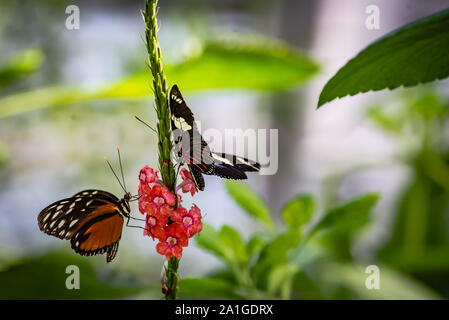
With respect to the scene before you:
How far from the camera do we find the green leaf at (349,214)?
0.35 meters

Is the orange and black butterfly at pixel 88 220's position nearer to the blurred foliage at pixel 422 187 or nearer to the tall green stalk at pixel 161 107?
the tall green stalk at pixel 161 107

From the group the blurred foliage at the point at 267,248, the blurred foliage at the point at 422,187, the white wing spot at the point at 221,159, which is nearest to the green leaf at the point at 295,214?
the blurred foliage at the point at 267,248

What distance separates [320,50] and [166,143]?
1.27 meters

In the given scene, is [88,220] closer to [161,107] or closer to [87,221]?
[87,221]

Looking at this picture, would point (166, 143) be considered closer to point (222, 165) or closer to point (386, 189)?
point (222, 165)

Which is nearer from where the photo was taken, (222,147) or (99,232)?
(99,232)

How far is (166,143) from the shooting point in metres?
0.24

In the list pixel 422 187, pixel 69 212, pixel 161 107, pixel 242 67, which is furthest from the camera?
pixel 422 187

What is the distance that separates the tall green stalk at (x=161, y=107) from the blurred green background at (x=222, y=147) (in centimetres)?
6

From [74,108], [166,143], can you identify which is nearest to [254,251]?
[166,143]

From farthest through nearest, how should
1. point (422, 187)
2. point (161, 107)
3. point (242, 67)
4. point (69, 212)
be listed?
1. point (422, 187)
2. point (242, 67)
3. point (69, 212)
4. point (161, 107)

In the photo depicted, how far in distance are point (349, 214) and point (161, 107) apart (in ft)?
0.70

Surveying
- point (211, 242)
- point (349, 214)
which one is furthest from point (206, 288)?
point (349, 214)

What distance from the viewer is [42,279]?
1.50ft
